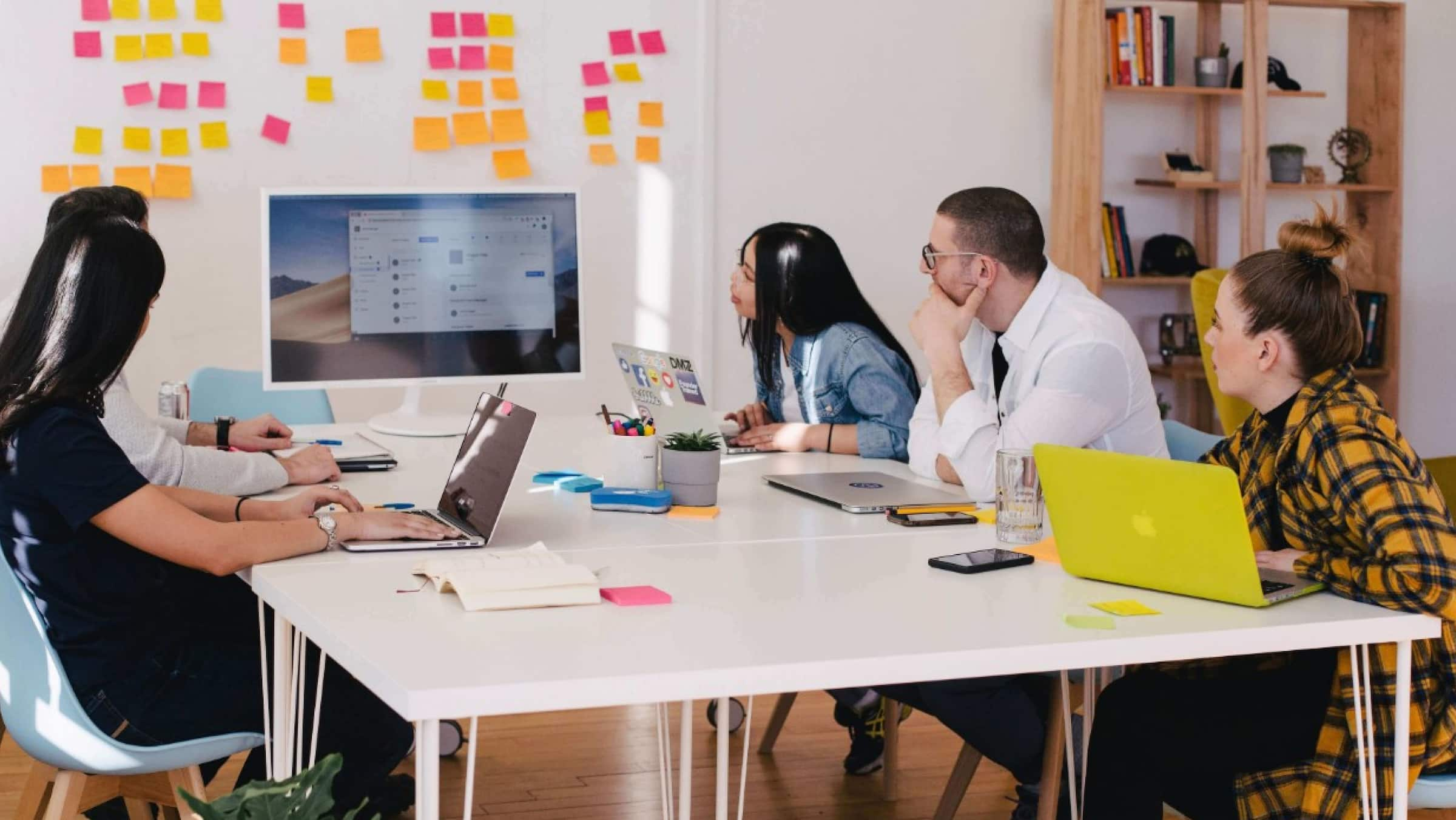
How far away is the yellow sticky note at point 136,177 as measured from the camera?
14.3ft

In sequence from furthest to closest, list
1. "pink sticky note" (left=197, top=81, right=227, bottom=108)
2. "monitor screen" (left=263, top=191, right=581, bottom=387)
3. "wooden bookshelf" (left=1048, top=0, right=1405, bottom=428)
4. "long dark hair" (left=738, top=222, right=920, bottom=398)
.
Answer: "wooden bookshelf" (left=1048, top=0, right=1405, bottom=428)
"pink sticky note" (left=197, top=81, right=227, bottom=108)
"long dark hair" (left=738, top=222, right=920, bottom=398)
"monitor screen" (left=263, top=191, right=581, bottom=387)

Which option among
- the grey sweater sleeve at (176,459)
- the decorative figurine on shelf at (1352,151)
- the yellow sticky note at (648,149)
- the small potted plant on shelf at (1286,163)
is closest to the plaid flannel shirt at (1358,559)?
the grey sweater sleeve at (176,459)

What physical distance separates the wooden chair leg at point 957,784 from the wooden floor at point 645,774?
26 centimetres

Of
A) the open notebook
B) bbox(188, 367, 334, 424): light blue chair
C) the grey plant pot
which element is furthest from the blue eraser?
bbox(188, 367, 334, 424): light blue chair

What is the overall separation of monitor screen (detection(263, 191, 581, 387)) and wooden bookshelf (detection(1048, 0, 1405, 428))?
2.35 meters

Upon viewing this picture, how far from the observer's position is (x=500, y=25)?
4.63m

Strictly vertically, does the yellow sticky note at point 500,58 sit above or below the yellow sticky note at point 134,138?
above

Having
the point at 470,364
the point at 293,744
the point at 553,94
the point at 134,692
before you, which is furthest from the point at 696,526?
the point at 553,94

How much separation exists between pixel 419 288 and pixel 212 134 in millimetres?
1664

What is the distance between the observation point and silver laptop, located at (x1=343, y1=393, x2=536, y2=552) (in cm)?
197

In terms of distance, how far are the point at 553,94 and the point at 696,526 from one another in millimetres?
2826

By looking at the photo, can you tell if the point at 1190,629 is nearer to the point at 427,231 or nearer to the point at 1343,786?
the point at 1343,786

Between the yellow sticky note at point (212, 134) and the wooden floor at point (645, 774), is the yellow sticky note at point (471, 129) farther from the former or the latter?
the wooden floor at point (645, 774)

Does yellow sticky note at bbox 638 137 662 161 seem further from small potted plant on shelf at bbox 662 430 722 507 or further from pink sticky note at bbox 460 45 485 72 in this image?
small potted plant on shelf at bbox 662 430 722 507
